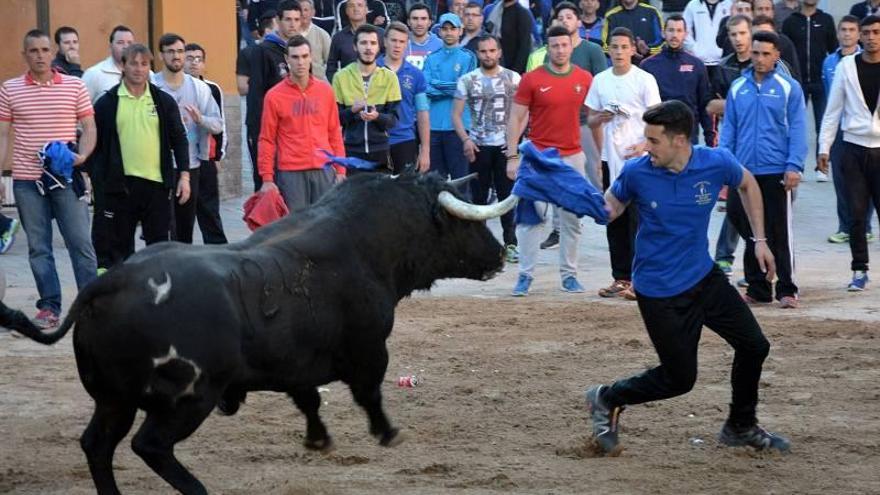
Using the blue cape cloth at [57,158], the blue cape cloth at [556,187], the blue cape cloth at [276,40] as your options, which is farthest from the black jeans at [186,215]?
the blue cape cloth at [556,187]

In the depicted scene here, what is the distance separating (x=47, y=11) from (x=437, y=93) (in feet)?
15.5

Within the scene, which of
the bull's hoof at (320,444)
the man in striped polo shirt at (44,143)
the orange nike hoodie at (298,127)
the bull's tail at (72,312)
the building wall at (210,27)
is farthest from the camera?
the building wall at (210,27)

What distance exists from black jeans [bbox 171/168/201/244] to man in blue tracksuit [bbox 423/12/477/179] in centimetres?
317

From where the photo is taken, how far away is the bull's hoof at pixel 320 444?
7.55 m

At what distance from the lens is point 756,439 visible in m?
7.98

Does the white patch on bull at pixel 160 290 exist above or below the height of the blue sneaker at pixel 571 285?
above

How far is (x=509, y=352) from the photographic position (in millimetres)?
10758

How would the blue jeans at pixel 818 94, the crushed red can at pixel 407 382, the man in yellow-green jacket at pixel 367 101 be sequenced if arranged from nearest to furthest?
the crushed red can at pixel 407 382
the man in yellow-green jacket at pixel 367 101
the blue jeans at pixel 818 94

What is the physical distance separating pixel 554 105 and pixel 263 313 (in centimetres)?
683

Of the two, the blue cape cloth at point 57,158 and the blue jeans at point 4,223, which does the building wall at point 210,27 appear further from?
the blue cape cloth at point 57,158

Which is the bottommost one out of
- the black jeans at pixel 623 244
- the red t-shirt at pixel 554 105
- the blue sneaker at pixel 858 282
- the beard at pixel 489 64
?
the blue sneaker at pixel 858 282

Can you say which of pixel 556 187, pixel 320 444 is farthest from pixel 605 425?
pixel 320 444

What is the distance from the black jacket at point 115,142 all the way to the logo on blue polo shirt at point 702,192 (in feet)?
17.5

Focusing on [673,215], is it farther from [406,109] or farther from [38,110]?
[406,109]
